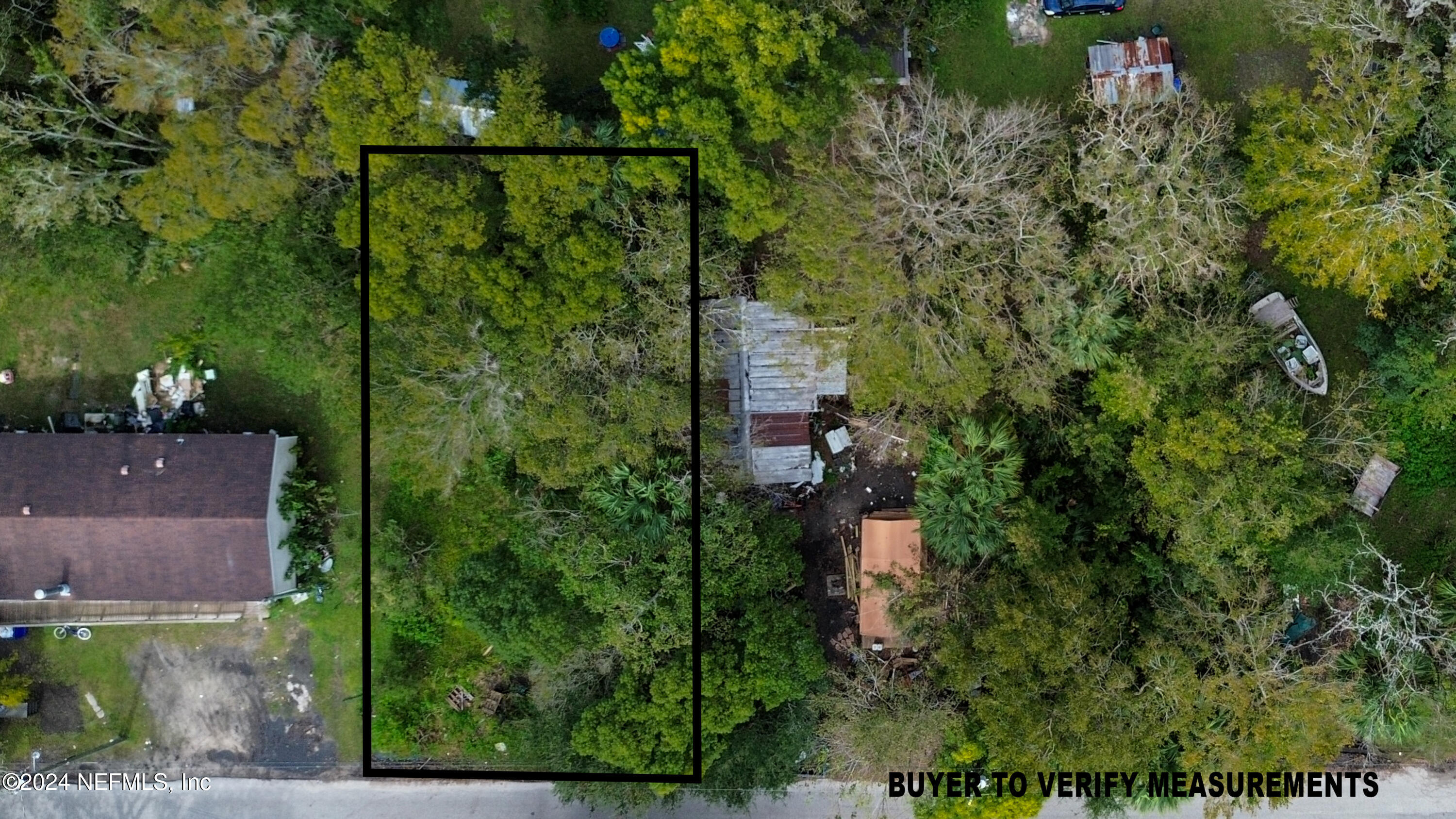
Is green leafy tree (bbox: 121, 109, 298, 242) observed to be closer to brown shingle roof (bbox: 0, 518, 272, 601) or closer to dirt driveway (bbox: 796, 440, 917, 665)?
brown shingle roof (bbox: 0, 518, 272, 601)

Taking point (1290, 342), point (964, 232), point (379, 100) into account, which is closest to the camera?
point (379, 100)

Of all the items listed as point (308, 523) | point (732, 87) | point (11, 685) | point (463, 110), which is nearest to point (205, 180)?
point (463, 110)

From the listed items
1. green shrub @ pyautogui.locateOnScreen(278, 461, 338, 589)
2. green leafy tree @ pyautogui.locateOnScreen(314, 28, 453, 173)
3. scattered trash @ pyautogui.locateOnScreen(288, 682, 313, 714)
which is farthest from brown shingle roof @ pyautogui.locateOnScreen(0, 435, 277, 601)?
green leafy tree @ pyautogui.locateOnScreen(314, 28, 453, 173)

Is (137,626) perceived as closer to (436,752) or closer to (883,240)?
(436,752)

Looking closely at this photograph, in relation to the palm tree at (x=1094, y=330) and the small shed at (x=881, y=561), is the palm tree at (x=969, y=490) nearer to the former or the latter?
the small shed at (x=881, y=561)

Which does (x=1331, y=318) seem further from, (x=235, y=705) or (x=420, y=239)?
(x=235, y=705)

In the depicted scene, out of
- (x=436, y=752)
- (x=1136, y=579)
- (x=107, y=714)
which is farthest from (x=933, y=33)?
(x=107, y=714)
